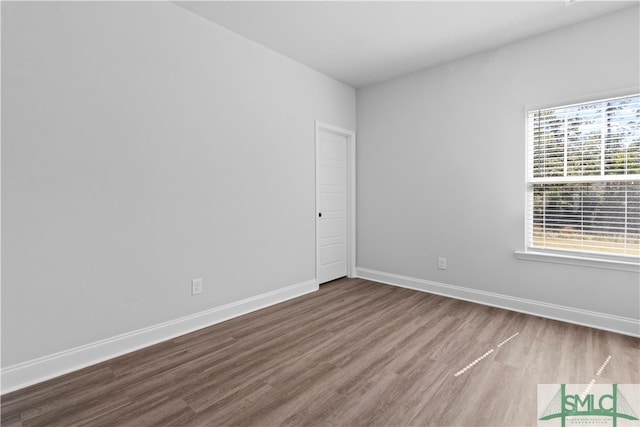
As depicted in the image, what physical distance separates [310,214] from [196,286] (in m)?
1.67

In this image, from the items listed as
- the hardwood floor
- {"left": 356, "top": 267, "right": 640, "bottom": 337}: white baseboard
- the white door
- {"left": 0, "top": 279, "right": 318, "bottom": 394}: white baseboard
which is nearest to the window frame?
{"left": 356, "top": 267, "right": 640, "bottom": 337}: white baseboard

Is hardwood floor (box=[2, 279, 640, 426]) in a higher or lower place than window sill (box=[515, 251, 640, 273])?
lower

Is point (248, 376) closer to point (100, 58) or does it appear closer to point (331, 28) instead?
point (100, 58)

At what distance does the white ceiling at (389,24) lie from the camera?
2.73m

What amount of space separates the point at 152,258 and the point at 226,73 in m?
1.87

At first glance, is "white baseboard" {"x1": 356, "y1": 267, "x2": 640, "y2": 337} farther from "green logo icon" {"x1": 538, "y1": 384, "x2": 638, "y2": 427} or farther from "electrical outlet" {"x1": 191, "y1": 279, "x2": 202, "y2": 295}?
"electrical outlet" {"x1": 191, "y1": 279, "x2": 202, "y2": 295}

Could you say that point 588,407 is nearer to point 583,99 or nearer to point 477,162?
point 477,162

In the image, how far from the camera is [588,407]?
1828 millimetres

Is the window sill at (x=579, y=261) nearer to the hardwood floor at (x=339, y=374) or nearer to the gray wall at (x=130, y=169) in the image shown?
the hardwood floor at (x=339, y=374)

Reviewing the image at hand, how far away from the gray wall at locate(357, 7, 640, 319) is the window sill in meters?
0.05

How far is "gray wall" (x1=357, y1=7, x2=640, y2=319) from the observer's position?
291 centimetres

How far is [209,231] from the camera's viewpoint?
3.01m

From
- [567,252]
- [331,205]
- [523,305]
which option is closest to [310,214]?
[331,205]

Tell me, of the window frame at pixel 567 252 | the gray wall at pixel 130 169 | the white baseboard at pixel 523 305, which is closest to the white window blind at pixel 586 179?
the window frame at pixel 567 252
